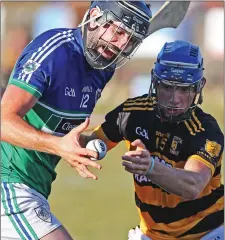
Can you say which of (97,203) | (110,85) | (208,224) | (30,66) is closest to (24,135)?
(30,66)

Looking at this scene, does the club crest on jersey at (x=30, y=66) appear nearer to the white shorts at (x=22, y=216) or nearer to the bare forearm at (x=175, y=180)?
the white shorts at (x=22, y=216)

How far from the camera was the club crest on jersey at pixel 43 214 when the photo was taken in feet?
13.8

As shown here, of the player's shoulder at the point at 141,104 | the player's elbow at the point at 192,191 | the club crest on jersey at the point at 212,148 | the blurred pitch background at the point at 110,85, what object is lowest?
the blurred pitch background at the point at 110,85

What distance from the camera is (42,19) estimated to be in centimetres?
1559

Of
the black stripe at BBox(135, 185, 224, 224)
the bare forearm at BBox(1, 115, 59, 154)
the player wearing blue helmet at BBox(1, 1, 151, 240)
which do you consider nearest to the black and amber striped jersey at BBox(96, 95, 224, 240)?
the black stripe at BBox(135, 185, 224, 224)

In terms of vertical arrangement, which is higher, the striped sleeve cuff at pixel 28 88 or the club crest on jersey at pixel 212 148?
the striped sleeve cuff at pixel 28 88

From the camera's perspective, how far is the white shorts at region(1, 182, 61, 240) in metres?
4.16

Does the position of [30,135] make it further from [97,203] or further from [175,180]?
[97,203]

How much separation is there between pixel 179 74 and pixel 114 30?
18.9 inches

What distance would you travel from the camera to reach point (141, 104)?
4594 millimetres

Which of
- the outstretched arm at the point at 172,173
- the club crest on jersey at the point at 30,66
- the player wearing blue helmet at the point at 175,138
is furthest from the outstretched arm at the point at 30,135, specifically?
the player wearing blue helmet at the point at 175,138

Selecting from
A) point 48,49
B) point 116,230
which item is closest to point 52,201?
point 116,230

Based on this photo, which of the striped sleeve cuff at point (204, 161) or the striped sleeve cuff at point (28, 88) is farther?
the striped sleeve cuff at point (204, 161)

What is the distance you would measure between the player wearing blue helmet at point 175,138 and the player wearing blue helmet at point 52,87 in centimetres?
26
